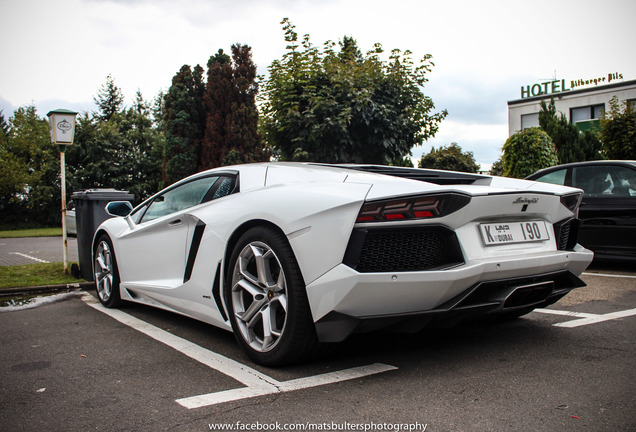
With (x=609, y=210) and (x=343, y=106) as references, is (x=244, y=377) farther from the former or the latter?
(x=343, y=106)

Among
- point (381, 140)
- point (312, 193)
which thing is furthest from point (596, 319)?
point (381, 140)

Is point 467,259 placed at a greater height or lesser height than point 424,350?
greater

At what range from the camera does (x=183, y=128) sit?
982 inches

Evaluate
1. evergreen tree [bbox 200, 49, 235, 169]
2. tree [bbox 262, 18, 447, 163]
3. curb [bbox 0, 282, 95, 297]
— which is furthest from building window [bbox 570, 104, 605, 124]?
curb [bbox 0, 282, 95, 297]

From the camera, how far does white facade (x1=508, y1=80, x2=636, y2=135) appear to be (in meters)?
36.2

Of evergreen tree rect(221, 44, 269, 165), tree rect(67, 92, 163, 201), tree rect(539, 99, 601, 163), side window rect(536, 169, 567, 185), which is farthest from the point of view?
tree rect(67, 92, 163, 201)

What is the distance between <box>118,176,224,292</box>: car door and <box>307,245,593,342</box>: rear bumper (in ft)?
4.92

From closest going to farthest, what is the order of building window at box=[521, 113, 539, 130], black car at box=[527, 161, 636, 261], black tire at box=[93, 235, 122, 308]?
black tire at box=[93, 235, 122, 308]
black car at box=[527, 161, 636, 261]
building window at box=[521, 113, 539, 130]

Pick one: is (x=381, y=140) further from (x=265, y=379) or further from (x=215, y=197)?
(x=265, y=379)

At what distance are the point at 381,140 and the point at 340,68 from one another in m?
1.61

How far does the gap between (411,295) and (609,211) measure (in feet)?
17.2

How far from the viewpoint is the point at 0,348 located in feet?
12.2

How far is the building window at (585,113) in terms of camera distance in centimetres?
3773

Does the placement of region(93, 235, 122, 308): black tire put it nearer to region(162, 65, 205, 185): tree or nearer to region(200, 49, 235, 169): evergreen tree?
region(200, 49, 235, 169): evergreen tree
